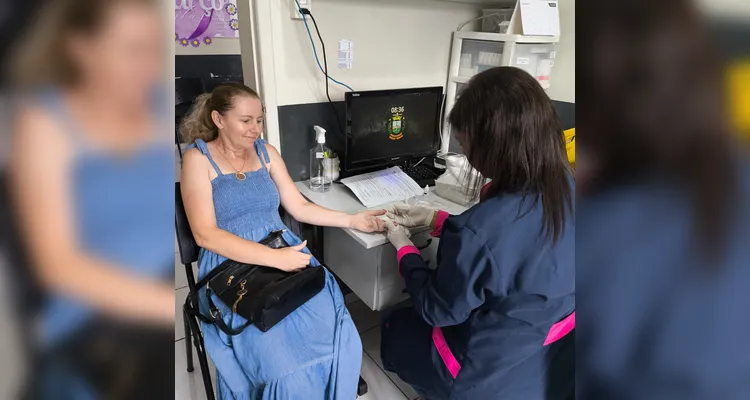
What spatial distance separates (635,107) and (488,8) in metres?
2.31

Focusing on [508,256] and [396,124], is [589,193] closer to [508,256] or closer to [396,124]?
[508,256]

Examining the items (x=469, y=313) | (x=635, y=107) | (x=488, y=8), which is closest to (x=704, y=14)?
(x=635, y=107)

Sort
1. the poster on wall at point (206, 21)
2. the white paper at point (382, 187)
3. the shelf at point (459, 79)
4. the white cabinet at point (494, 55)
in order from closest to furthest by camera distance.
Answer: the white paper at point (382, 187) → the white cabinet at point (494, 55) → the shelf at point (459, 79) → the poster on wall at point (206, 21)

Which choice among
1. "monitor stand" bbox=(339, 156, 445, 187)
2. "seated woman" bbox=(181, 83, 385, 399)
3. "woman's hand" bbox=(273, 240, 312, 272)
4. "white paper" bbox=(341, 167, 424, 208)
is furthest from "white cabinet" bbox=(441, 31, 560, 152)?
"woman's hand" bbox=(273, 240, 312, 272)

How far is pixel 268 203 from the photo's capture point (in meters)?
1.62

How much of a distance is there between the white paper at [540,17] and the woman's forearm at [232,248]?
1479 millimetres

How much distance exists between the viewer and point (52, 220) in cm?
15

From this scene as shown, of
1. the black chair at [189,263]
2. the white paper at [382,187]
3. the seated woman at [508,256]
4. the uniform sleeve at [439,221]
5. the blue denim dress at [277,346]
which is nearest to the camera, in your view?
the seated woman at [508,256]

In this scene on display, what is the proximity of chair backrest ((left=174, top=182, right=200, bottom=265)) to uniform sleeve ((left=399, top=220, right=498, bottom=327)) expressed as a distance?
777mm

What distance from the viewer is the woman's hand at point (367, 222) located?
1589 millimetres

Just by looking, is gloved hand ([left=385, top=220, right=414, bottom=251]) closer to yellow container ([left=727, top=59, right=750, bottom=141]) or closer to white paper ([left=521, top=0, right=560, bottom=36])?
white paper ([left=521, top=0, right=560, bottom=36])

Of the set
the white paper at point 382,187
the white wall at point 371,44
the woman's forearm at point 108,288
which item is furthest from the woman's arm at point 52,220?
the white wall at point 371,44

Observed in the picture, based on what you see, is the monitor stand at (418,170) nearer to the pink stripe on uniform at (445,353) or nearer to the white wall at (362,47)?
the white wall at (362,47)

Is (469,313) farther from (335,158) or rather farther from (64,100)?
(64,100)
